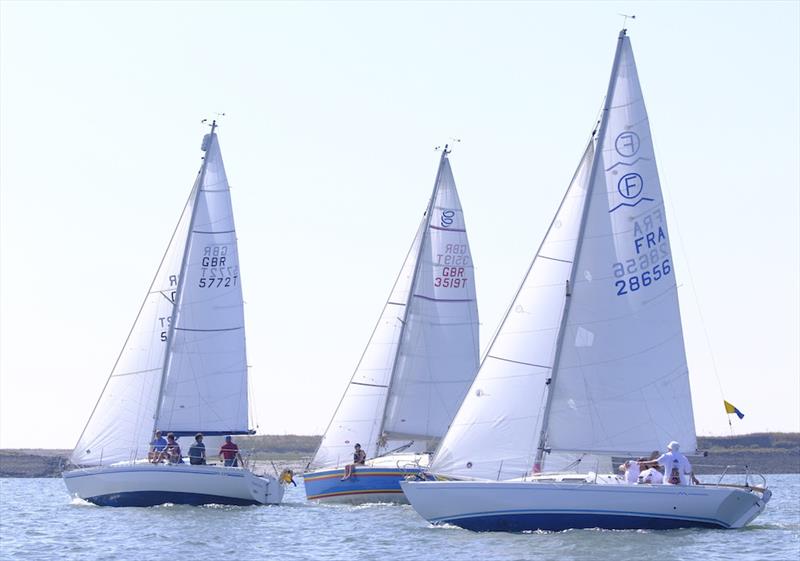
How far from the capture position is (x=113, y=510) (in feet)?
136

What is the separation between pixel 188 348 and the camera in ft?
147

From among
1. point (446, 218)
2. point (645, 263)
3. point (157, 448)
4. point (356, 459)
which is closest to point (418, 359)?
point (356, 459)

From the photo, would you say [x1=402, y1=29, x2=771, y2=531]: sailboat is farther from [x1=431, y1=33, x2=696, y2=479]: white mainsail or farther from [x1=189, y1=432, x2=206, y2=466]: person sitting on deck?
[x1=189, y1=432, x2=206, y2=466]: person sitting on deck

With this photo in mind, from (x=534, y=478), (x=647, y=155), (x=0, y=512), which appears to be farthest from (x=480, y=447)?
(x=0, y=512)

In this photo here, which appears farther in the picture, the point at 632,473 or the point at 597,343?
the point at 597,343

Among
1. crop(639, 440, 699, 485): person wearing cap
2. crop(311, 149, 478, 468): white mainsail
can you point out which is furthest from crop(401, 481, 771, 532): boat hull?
crop(311, 149, 478, 468): white mainsail

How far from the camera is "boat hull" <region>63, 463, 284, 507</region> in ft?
136

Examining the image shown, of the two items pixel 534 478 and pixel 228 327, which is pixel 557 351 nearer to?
pixel 534 478

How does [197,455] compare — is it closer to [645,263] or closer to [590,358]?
[590,358]

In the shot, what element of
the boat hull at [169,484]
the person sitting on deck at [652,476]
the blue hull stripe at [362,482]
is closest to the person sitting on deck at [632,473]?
the person sitting on deck at [652,476]

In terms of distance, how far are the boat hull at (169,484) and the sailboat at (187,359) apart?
13cm

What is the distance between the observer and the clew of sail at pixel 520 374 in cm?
3316

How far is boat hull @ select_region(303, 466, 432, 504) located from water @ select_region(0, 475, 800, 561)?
133 inches

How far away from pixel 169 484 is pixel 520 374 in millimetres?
12240
